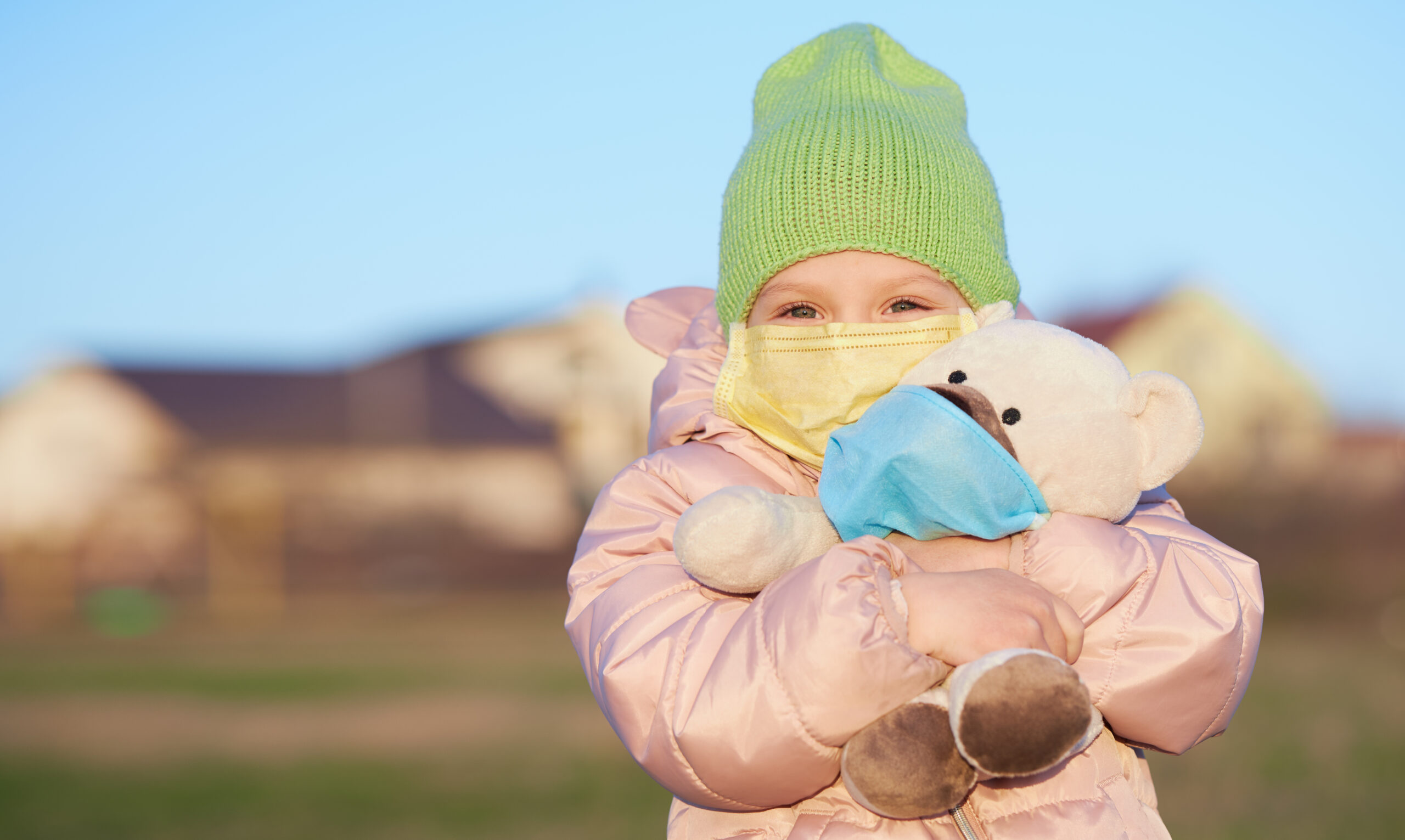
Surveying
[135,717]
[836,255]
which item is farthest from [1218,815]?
[135,717]

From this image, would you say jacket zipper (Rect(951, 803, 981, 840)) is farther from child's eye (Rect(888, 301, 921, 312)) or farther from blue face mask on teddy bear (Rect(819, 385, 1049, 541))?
child's eye (Rect(888, 301, 921, 312))

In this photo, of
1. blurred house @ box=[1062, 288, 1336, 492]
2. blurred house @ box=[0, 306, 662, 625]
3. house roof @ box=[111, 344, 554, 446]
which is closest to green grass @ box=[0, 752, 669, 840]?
blurred house @ box=[1062, 288, 1336, 492]

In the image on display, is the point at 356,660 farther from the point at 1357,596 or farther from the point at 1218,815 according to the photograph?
the point at 1357,596

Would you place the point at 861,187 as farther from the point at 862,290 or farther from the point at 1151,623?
the point at 1151,623

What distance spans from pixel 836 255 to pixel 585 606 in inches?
27.9

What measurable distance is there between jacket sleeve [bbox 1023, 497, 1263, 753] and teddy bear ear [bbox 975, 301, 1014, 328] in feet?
1.43

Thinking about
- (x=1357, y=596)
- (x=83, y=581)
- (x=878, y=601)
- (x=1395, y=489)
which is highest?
(x=878, y=601)

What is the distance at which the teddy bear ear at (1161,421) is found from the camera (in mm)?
1563

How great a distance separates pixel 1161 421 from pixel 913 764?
0.57 m

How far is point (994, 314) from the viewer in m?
2.00

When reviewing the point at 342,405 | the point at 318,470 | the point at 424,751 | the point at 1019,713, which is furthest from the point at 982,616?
the point at 342,405

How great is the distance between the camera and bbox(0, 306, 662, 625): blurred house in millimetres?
18750

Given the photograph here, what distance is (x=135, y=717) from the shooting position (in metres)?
9.73

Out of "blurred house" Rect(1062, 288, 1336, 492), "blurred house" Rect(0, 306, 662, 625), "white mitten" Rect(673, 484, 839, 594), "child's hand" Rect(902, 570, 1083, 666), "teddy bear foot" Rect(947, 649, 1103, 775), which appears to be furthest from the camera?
"blurred house" Rect(0, 306, 662, 625)
